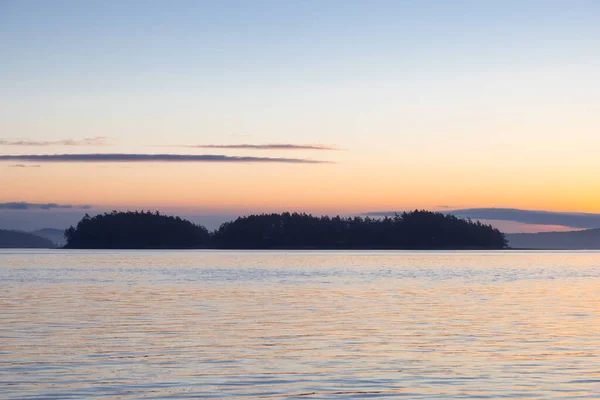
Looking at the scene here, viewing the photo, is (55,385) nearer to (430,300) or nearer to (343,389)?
(343,389)

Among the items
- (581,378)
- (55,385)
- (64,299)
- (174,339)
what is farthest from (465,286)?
(55,385)

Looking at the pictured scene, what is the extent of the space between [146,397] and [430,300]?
99.4ft

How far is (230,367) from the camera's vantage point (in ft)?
74.3

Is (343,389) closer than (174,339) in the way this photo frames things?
Yes

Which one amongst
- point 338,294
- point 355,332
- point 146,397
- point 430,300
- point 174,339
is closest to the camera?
point 146,397

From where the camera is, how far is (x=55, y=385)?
19.9 metres

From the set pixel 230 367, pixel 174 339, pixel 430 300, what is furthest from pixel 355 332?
pixel 430 300

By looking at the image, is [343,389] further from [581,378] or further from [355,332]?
[355,332]

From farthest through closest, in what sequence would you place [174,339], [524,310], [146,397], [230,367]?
[524,310] < [174,339] < [230,367] < [146,397]

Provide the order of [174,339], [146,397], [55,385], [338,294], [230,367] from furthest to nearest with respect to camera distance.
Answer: [338,294]
[174,339]
[230,367]
[55,385]
[146,397]

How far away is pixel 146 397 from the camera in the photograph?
18625 millimetres

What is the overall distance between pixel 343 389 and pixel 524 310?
23.1 meters

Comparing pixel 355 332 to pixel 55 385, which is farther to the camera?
pixel 355 332

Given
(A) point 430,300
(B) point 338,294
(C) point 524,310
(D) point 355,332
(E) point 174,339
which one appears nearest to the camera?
(E) point 174,339
